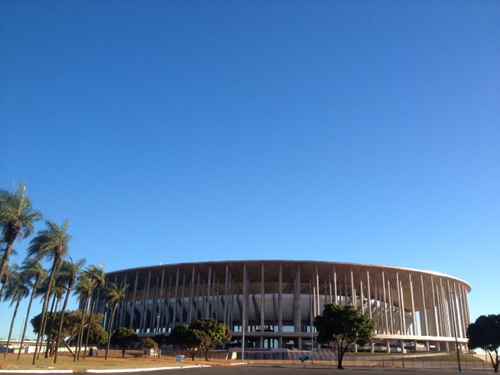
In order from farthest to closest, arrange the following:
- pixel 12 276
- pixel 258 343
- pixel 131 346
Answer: pixel 258 343 → pixel 131 346 → pixel 12 276

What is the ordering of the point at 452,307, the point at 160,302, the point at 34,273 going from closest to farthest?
the point at 34,273
the point at 160,302
the point at 452,307

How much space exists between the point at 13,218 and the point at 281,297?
70.6 metres

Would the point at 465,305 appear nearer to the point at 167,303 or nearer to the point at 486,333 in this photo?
the point at 486,333

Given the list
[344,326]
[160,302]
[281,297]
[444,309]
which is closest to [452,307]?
[444,309]

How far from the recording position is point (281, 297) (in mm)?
97562

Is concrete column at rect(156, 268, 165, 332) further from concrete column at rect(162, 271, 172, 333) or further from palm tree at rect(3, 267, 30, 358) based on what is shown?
palm tree at rect(3, 267, 30, 358)

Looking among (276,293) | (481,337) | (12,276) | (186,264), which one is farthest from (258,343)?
(12,276)

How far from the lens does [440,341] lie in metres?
107

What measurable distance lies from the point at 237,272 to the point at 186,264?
1230 cm

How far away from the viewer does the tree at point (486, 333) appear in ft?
210

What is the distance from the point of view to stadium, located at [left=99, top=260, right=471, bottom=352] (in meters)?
99.7

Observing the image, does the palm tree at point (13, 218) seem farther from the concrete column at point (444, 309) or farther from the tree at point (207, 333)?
the concrete column at point (444, 309)

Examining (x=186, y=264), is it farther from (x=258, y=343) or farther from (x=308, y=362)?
(x=308, y=362)

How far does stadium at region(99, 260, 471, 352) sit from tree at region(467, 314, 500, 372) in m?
29.5
